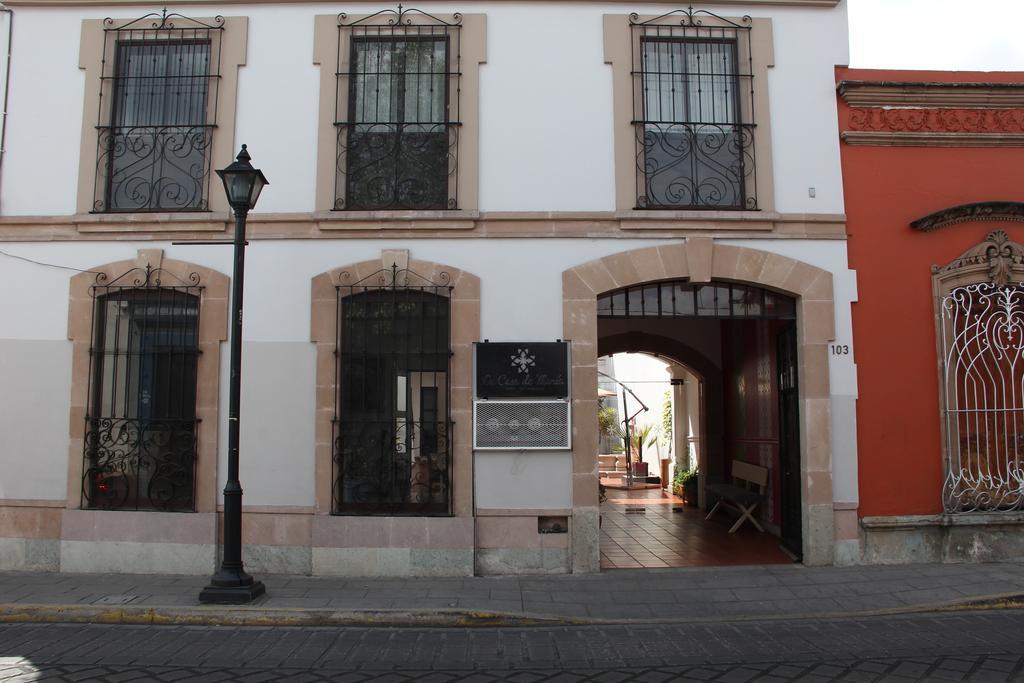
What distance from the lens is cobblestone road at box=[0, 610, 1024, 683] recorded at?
5.39m

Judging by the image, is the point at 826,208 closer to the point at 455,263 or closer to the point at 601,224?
the point at 601,224

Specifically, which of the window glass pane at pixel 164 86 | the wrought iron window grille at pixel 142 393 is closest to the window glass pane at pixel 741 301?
the wrought iron window grille at pixel 142 393

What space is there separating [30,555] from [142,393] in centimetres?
209

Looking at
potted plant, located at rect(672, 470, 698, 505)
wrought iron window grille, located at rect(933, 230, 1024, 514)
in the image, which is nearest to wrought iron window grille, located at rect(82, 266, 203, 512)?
wrought iron window grille, located at rect(933, 230, 1024, 514)

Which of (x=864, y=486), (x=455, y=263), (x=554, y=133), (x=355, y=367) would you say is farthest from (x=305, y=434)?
(x=864, y=486)

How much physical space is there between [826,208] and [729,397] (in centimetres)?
497

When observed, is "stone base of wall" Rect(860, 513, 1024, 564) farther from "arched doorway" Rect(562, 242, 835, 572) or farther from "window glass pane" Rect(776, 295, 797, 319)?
"window glass pane" Rect(776, 295, 797, 319)

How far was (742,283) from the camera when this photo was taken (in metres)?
8.88

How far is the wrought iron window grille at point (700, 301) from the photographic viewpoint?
8930mm

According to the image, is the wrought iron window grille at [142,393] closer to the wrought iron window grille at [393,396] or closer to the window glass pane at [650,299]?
the wrought iron window grille at [393,396]

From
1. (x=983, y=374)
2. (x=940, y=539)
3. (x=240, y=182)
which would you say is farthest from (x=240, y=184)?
(x=983, y=374)

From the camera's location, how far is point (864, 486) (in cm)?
856

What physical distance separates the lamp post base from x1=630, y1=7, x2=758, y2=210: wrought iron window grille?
18.7ft

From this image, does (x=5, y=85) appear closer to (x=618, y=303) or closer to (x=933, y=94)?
(x=618, y=303)
